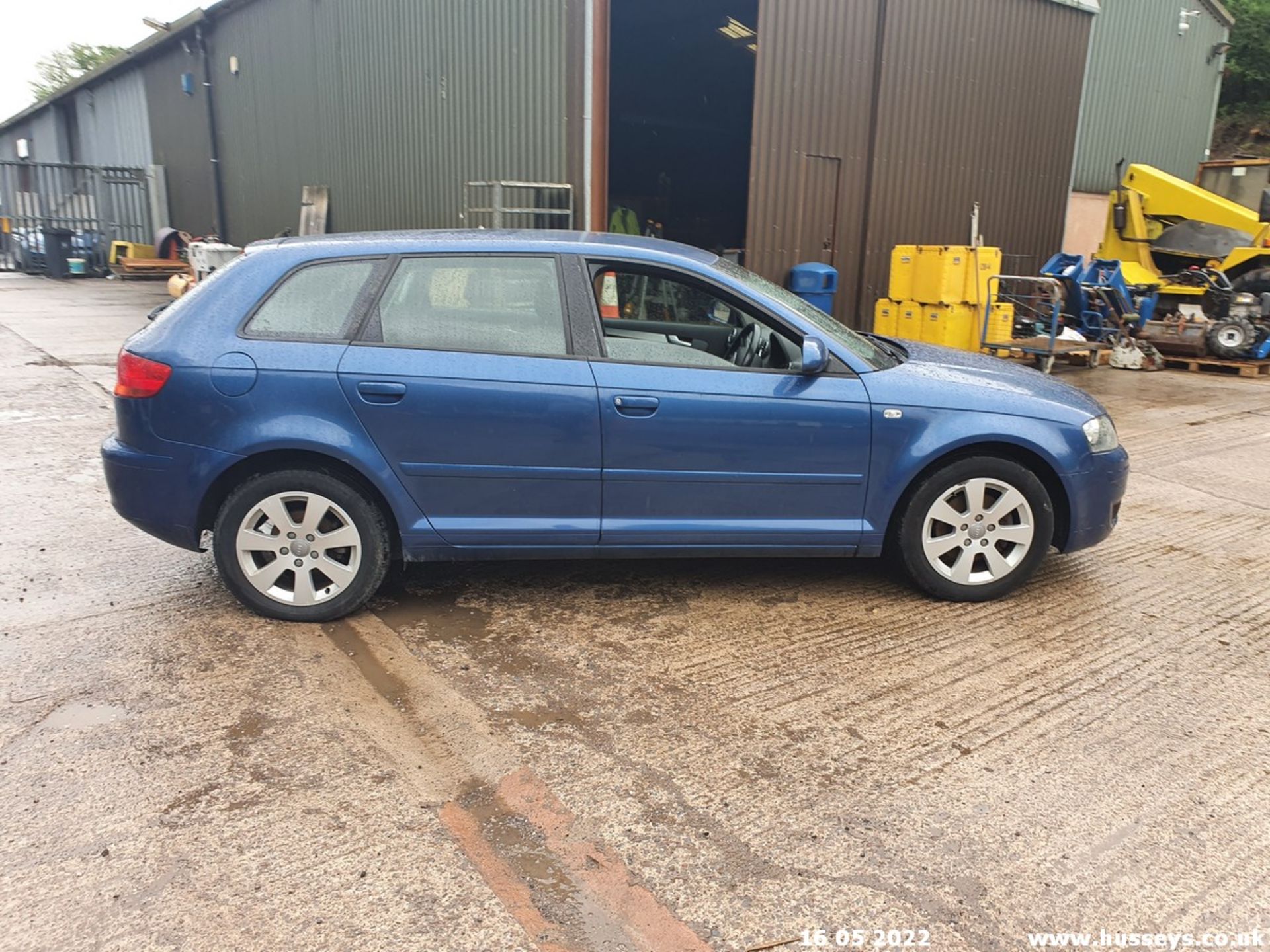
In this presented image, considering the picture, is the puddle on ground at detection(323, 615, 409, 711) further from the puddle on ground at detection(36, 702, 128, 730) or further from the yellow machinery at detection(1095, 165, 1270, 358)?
the yellow machinery at detection(1095, 165, 1270, 358)

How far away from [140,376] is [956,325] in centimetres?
990

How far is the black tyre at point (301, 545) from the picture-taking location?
393cm

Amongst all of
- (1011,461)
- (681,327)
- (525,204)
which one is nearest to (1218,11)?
(525,204)

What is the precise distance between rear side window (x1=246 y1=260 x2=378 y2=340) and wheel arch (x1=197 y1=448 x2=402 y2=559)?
0.50 meters

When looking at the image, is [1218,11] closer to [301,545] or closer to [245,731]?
[301,545]

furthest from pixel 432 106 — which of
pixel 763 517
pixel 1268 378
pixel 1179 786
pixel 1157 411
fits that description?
pixel 1179 786

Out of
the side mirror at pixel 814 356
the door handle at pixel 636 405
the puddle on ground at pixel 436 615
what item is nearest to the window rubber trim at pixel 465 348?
the door handle at pixel 636 405

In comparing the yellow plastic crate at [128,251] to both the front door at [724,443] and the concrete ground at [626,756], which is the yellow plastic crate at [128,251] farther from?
the front door at [724,443]

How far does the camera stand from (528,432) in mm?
3926

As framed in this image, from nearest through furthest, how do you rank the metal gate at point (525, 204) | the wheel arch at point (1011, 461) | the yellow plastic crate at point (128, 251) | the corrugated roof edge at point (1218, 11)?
the wheel arch at point (1011, 461)
the metal gate at point (525, 204)
the corrugated roof edge at point (1218, 11)
the yellow plastic crate at point (128, 251)

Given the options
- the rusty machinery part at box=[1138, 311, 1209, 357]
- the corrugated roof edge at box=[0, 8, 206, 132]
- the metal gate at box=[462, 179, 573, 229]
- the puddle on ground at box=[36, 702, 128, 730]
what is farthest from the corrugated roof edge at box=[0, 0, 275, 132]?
the puddle on ground at box=[36, 702, 128, 730]

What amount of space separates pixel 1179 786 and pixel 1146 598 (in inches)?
68.3

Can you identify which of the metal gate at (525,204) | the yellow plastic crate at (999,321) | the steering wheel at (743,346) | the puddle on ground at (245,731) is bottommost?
the puddle on ground at (245,731)

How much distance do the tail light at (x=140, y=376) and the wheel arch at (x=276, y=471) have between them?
1.46 ft
